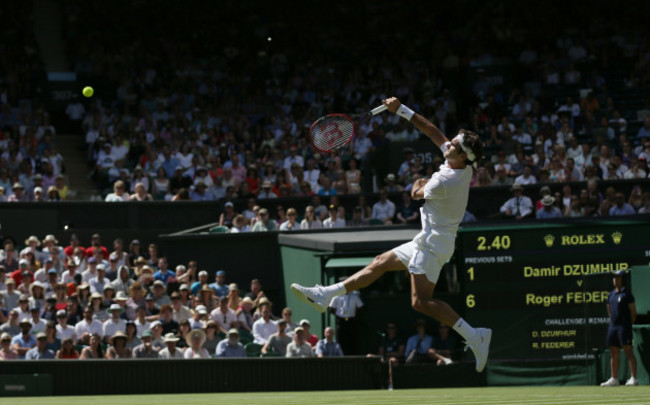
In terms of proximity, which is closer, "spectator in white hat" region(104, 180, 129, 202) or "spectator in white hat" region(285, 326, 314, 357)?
"spectator in white hat" region(285, 326, 314, 357)

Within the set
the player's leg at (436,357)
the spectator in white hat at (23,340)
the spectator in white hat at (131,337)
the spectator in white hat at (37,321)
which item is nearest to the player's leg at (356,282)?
the spectator in white hat at (131,337)

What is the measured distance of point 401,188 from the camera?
22719 millimetres

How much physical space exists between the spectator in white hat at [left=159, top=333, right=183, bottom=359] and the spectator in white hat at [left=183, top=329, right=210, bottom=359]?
0.13 m

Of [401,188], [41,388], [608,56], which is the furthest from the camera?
[608,56]

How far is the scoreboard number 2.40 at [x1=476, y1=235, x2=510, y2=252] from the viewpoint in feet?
58.3

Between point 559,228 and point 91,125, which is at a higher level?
point 91,125

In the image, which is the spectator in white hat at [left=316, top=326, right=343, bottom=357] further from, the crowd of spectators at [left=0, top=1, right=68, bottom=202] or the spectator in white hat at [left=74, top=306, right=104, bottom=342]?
the crowd of spectators at [left=0, top=1, right=68, bottom=202]

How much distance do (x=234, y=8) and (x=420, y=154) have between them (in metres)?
11.6

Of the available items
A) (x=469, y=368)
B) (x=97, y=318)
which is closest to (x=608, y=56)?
(x=469, y=368)

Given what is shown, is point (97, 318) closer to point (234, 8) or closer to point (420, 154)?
point (420, 154)

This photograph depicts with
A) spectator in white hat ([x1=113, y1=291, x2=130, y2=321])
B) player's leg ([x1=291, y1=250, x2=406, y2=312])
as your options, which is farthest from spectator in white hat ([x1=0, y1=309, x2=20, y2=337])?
player's leg ([x1=291, y1=250, x2=406, y2=312])

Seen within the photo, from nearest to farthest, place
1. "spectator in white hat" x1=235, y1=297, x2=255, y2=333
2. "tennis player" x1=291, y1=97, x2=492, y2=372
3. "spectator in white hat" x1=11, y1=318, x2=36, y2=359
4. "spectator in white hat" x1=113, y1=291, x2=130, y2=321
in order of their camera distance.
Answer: "tennis player" x1=291, y1=97, x2=492, y2=372, "spectator in white hat" x1=11, y1=318, x2=36, y2=359, "spectator in white hat" x1=113, y1=291, x2=130, y2=321, "spectator in white hat" x1=235, y1=297, x2=255, y2=333

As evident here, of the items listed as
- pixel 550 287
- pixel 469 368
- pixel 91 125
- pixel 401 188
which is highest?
pixel 91 125

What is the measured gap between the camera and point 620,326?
52.3 ft
